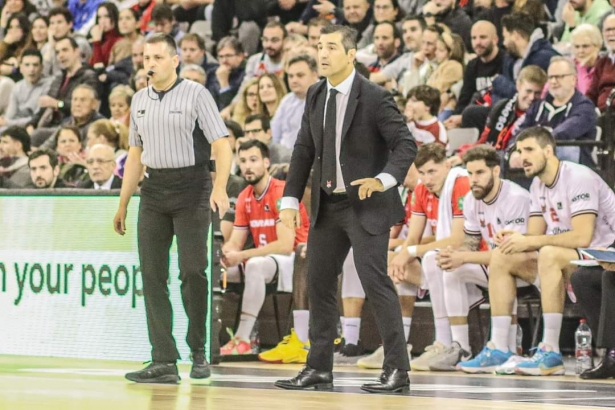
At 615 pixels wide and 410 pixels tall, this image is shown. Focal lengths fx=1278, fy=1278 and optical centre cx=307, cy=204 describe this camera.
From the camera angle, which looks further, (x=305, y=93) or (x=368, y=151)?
(x=305, y=93)

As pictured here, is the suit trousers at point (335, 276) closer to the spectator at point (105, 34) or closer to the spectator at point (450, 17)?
the spectator at point (450, 17)

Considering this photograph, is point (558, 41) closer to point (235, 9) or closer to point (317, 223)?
point (235, 9)

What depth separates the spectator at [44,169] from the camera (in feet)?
38.7

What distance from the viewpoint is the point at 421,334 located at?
10438 mm

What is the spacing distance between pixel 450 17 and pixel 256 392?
26.3 feet

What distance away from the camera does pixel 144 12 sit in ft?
58.3

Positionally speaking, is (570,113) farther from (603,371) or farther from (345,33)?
(345,33)

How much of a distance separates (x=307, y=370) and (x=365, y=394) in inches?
19.4

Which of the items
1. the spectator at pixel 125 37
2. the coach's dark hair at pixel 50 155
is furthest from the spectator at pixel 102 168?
the spectator at pixel 125 37

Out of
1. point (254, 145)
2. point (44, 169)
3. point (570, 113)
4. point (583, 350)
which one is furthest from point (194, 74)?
point (583, 350)

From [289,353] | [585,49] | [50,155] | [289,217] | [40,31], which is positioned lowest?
[289,353]

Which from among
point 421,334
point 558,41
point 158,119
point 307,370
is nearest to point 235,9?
point 558,41

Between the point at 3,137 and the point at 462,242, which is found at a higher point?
the point at 3,137

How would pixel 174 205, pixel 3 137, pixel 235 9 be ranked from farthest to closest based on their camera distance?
pixel 235 9, pixel 3 137, pixel 174 205
